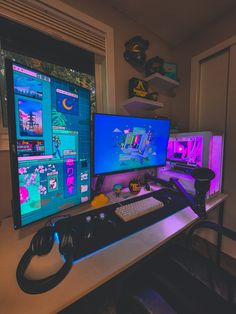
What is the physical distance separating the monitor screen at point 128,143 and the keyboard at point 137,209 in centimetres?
34

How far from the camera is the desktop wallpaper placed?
724mm

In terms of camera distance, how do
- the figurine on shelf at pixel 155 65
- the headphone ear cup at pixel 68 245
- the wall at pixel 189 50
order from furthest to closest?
1. the figurine on shelf at pixel 155 65
2. the wall at pixel 189 50
3. the headphone ear cup at pixel 68 245

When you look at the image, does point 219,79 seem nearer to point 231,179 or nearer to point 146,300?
point 231,179

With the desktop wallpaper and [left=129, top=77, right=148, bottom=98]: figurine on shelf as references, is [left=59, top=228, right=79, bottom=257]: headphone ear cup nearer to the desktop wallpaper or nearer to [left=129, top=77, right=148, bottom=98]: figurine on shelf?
the desktop wallpaper

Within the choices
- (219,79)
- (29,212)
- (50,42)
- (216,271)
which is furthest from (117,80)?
(216,271)

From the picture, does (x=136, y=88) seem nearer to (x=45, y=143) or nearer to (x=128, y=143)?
(x=128, y=143)

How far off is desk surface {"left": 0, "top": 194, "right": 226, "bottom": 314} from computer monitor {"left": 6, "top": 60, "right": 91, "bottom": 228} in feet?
0.50

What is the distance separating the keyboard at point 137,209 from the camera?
3.04ft

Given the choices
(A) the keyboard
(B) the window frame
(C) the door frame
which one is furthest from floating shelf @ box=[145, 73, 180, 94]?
(A) the keyboard

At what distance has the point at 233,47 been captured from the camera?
4.72ft

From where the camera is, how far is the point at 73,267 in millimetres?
611

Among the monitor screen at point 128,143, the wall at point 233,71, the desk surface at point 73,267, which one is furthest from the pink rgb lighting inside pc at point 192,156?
the desk surface at point 73,267

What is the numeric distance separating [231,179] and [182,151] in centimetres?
62

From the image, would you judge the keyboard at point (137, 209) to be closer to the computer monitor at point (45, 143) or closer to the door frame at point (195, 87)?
the computer monitor at point (45, 143)
